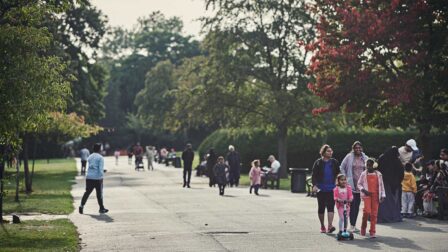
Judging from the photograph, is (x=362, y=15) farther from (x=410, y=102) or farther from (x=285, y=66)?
(x=285, y=66)

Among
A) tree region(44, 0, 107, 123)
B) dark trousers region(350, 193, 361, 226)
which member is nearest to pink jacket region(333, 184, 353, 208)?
dark trousers region(350, 193, 361, 226)

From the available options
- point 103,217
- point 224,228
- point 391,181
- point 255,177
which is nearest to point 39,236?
point 224,228

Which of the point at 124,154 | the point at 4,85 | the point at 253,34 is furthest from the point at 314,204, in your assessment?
the point at 124,154

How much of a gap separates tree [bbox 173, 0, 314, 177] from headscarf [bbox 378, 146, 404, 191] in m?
20.9

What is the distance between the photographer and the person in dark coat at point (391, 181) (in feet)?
59.0

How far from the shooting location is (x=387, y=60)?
2598 centimetres

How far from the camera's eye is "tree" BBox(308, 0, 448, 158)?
23.5 m

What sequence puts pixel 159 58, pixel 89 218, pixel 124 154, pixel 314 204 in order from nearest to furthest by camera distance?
pixel 89 218
pixel 314 204
pixel 124 154
pixel 159 58

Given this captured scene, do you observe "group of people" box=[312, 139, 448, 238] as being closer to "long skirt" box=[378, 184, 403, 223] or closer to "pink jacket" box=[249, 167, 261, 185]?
"long skirt" box=[378, 184, 403, 223]

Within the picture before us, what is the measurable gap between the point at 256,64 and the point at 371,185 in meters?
25.7

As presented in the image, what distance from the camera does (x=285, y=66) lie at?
41.4 meters

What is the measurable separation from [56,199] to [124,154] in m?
68.5

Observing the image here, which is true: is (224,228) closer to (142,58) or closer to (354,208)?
(354,208)

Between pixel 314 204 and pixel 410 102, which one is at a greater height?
pixel 410 102
